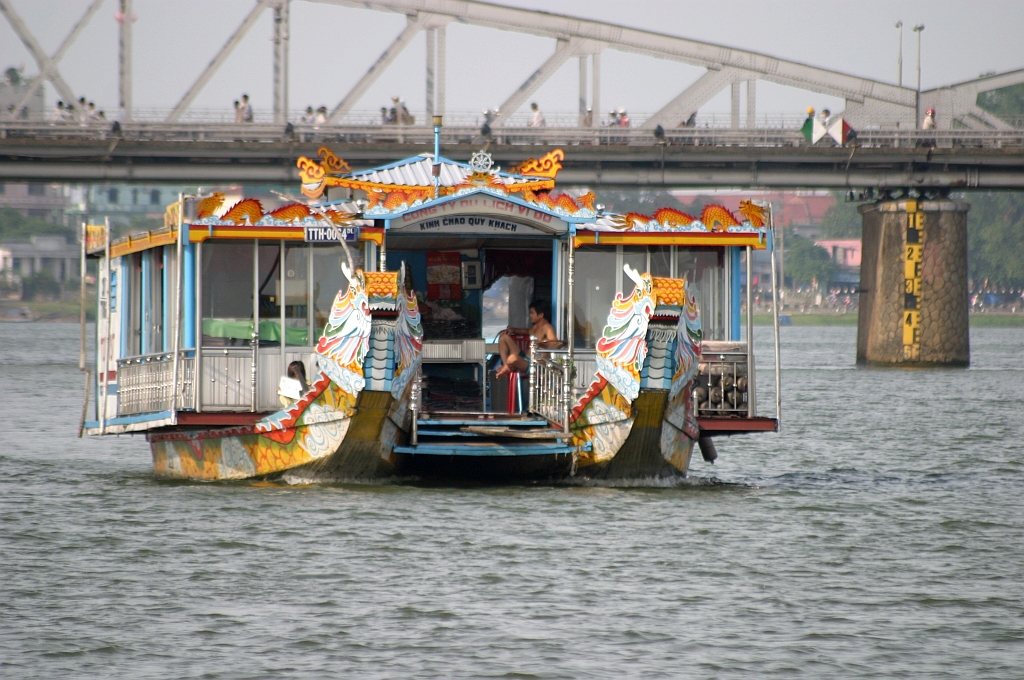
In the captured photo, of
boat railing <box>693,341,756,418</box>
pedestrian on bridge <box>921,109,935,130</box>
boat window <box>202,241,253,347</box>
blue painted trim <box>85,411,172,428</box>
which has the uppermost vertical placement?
pedestrian on bridge <box>921,109,935,130</box>

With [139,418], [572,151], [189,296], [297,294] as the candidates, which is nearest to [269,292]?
[297,294]

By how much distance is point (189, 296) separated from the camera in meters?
18.0

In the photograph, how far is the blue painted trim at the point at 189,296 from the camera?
1781 centimetres

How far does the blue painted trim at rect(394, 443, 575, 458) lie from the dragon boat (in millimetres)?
34

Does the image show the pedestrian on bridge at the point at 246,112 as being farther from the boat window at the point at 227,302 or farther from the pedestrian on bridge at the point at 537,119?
the boat window at the point at 227,302

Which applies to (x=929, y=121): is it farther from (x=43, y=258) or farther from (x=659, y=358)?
(x=43, y=258)

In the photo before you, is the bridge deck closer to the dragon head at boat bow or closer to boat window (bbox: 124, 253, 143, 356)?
boat window (bbox: 124, 253, 143, 356)

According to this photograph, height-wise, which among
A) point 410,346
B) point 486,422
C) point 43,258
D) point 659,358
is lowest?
point 486,422

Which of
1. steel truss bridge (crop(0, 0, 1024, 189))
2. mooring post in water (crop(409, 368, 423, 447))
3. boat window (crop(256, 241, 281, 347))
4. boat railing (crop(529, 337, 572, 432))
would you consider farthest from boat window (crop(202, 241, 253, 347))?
steel truss bridge (crop(0, 0, 1024, 189))

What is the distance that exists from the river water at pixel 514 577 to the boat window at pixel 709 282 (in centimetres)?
207

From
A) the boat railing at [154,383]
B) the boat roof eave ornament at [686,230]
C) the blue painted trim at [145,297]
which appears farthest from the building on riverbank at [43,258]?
the boat roof eave ornament at [686,230]

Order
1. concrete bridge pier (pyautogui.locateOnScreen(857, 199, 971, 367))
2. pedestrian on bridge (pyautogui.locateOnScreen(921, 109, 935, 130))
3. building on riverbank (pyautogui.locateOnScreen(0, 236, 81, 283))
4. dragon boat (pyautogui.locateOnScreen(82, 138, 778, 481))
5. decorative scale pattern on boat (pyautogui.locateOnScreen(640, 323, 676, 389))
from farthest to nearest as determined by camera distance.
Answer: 1. building on riverbank (pyautogui.locateOnScreen(0, 236, 81, 283))
2. pedestrian on bridge (pyautogui.locateOnScreen(921, 109, 935, 130))
3. concrete bridge pier (pyautogui.locateOnScreen(857, 199, 971, 367))
4. dragon boat (pyautogui.locateOnScreen(82, 138, 778, 481))
5. decorative scale pattern on boat (pyautogui.locateOnScreen(640, 323, 676, 389))

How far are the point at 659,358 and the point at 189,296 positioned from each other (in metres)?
5.60

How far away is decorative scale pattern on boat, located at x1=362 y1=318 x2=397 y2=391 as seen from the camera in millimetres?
16047
